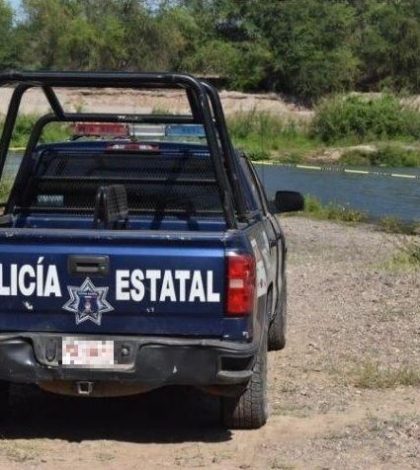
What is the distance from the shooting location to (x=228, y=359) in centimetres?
689

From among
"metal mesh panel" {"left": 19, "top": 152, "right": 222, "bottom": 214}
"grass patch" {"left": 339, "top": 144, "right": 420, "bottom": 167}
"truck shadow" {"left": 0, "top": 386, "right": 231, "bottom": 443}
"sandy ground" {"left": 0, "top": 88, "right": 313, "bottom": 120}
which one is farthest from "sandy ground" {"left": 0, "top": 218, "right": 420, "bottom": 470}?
"sandy ground" {"left": 0, "top": 88, "right": 313, "bottom": 120}

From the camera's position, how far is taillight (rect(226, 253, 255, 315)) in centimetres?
684

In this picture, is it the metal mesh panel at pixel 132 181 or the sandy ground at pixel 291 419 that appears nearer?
the sandy ground at pixel 291 419

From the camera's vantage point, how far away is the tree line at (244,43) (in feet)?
241

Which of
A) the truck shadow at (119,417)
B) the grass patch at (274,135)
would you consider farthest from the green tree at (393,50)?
the truck shadow at (119,417)

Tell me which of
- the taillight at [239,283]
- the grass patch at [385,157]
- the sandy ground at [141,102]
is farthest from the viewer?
the sandy ground at [141,102]

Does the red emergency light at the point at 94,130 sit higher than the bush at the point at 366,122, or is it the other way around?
the red emergency light at the point at 94,130

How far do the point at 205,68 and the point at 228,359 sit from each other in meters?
70.3

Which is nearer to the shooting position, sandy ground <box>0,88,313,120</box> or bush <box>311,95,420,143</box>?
sandy ground <box>0,88,313,120</box>

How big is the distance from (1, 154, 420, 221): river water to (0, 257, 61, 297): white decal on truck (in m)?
17.0

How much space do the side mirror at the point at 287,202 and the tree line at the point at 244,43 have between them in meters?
62.0

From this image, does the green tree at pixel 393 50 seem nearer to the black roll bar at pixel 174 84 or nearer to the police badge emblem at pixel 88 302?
the black roll bar at pixel 174 84

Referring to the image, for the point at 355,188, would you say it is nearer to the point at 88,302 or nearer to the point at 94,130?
the point at 94,130

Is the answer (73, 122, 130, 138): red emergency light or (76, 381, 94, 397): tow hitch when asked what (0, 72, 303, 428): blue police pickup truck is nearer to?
(76, 381, 94, 397): tow hitch
